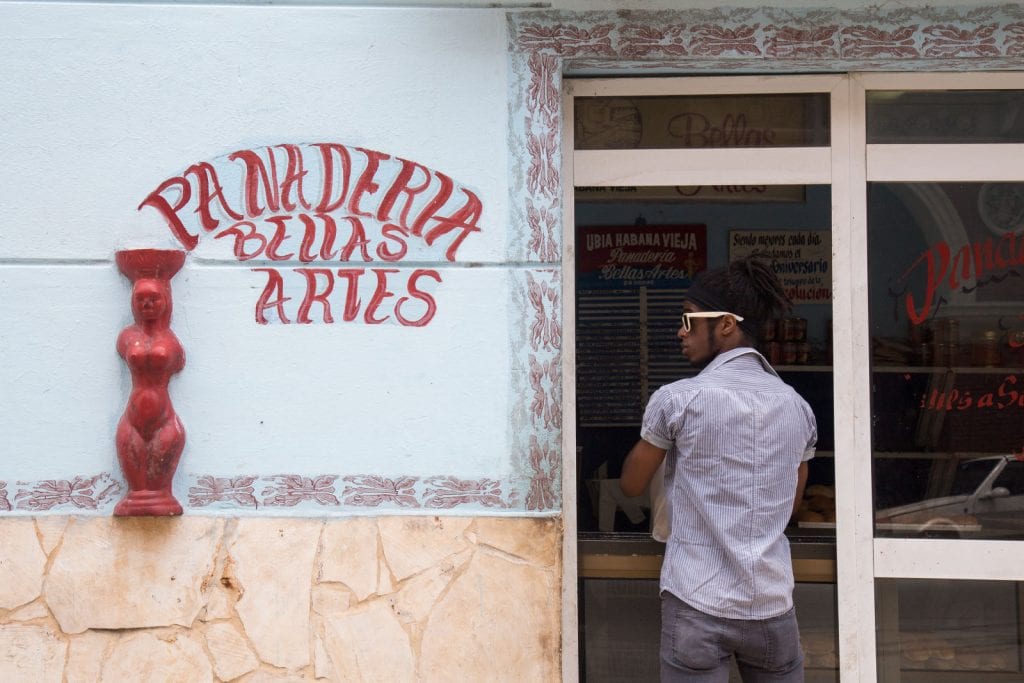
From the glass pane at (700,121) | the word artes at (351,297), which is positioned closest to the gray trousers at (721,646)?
the word artes at (351,297)

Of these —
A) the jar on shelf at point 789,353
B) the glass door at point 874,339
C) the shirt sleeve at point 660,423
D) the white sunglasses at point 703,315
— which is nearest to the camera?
the shirt sleeve at point 660,423

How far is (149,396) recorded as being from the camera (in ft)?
12.9

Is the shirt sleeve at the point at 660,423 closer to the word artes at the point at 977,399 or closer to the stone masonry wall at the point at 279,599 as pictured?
the stone masonry wall at the point at 279,599

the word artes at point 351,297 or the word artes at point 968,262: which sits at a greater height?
the word artes at point 968,262

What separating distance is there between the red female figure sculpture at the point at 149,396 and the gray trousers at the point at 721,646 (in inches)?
66.4

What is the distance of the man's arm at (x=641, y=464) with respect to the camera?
358cm

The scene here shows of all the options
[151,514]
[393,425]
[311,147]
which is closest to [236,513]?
[151,514]

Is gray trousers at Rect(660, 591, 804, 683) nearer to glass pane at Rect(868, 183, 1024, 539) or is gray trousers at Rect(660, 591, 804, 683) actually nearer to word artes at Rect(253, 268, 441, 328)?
glass pane at Rect(868, 183, 1024, 539)

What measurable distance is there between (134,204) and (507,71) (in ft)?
4.42

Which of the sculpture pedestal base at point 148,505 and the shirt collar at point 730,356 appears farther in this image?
the sculpture pedestal base at point 148,505

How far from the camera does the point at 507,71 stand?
403cm

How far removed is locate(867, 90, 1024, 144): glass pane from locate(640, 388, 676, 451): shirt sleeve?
139 cm

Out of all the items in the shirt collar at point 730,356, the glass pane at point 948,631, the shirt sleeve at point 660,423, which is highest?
the shirt collar at point 730,356

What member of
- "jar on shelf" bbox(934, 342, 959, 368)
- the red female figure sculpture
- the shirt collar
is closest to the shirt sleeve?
the shirt collar
